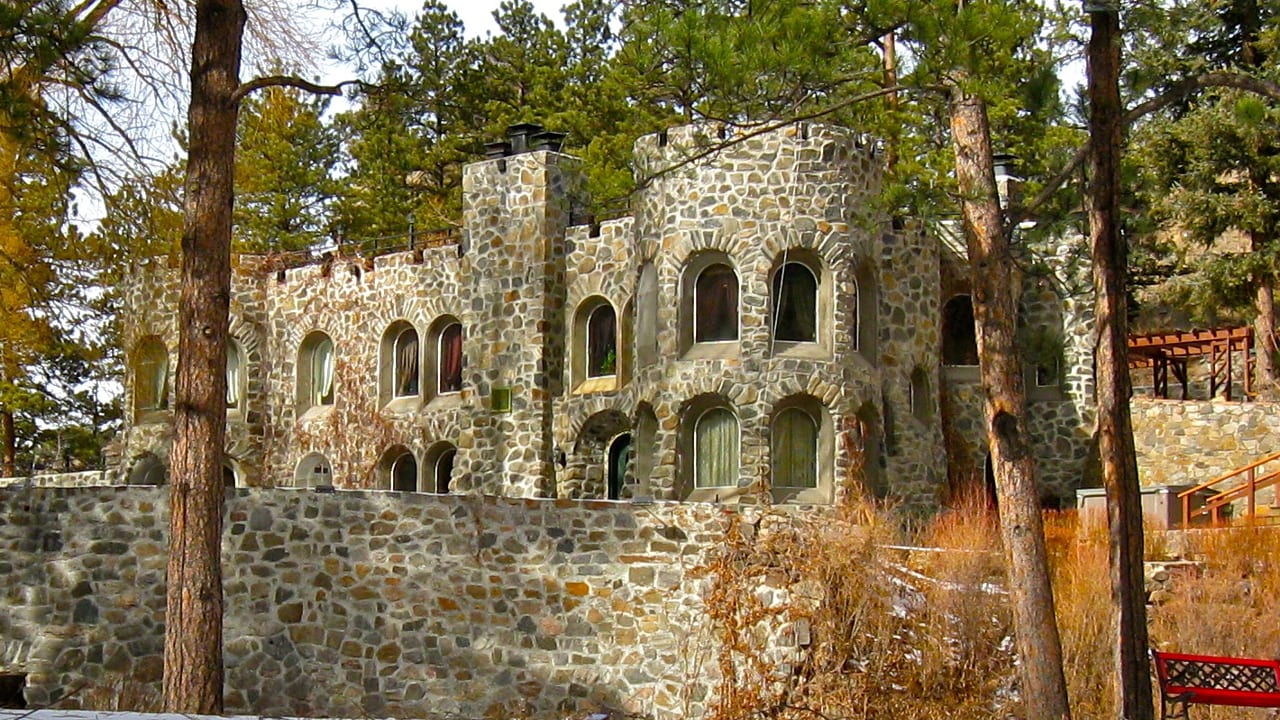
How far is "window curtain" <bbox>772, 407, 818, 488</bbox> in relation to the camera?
78.1ft

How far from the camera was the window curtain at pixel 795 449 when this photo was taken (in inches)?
937

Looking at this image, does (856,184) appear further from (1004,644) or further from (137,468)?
(137,468)

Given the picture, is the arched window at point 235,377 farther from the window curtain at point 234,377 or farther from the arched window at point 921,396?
the arched window at point 921,396

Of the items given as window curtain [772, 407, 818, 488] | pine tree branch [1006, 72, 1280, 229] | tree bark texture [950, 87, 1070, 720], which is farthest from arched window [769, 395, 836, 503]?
pine tree branch [1006, 72, 1280, 229]

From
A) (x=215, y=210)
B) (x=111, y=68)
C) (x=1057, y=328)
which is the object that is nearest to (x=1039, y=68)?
(x=215, y=210)

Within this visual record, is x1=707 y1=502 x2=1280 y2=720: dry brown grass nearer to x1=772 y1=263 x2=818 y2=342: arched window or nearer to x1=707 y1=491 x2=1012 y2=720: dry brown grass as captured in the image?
x1=707 y1=491 x2=1012 y2=720: dry brown grass

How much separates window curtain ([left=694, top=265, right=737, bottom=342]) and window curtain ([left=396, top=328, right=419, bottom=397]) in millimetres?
7425

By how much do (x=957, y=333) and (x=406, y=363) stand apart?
32.8ft

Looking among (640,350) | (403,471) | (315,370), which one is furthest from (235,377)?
(640,350)

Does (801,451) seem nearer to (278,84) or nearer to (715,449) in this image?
(715,449)

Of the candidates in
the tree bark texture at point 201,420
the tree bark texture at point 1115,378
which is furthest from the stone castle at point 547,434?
the tree bark texture at point 201,420

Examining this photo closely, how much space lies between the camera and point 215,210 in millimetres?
13672

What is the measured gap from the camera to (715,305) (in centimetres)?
2441

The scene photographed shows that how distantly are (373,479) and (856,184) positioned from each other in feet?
35.4
